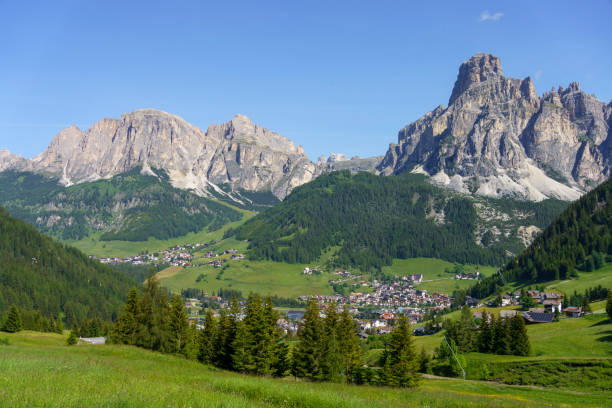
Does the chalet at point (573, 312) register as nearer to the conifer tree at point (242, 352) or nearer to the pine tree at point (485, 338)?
the pine tree at point (485, 338)

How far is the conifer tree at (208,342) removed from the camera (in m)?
65.1

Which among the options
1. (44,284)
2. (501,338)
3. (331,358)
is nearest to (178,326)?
(331,358)

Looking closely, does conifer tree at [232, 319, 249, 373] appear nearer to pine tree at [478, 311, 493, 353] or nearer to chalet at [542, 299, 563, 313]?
pine tree at [478, 311, 493, 353]

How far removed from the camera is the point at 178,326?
228ft

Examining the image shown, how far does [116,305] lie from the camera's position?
608 feet

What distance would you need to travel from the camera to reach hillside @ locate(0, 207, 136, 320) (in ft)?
534

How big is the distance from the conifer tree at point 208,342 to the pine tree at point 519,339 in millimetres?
59984

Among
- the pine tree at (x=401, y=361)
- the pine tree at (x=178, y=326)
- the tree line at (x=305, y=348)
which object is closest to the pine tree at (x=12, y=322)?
the tree line at (x=305, y=348)

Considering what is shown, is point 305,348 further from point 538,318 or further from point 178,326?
point 538,318

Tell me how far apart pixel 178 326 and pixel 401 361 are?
35.8 m

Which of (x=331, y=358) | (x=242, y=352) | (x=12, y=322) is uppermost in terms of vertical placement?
(x=242, y=352)

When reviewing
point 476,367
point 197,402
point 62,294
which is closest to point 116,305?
point 62,294

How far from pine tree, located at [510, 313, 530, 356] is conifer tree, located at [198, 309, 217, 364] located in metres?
60.0

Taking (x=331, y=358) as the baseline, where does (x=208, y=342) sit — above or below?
below
